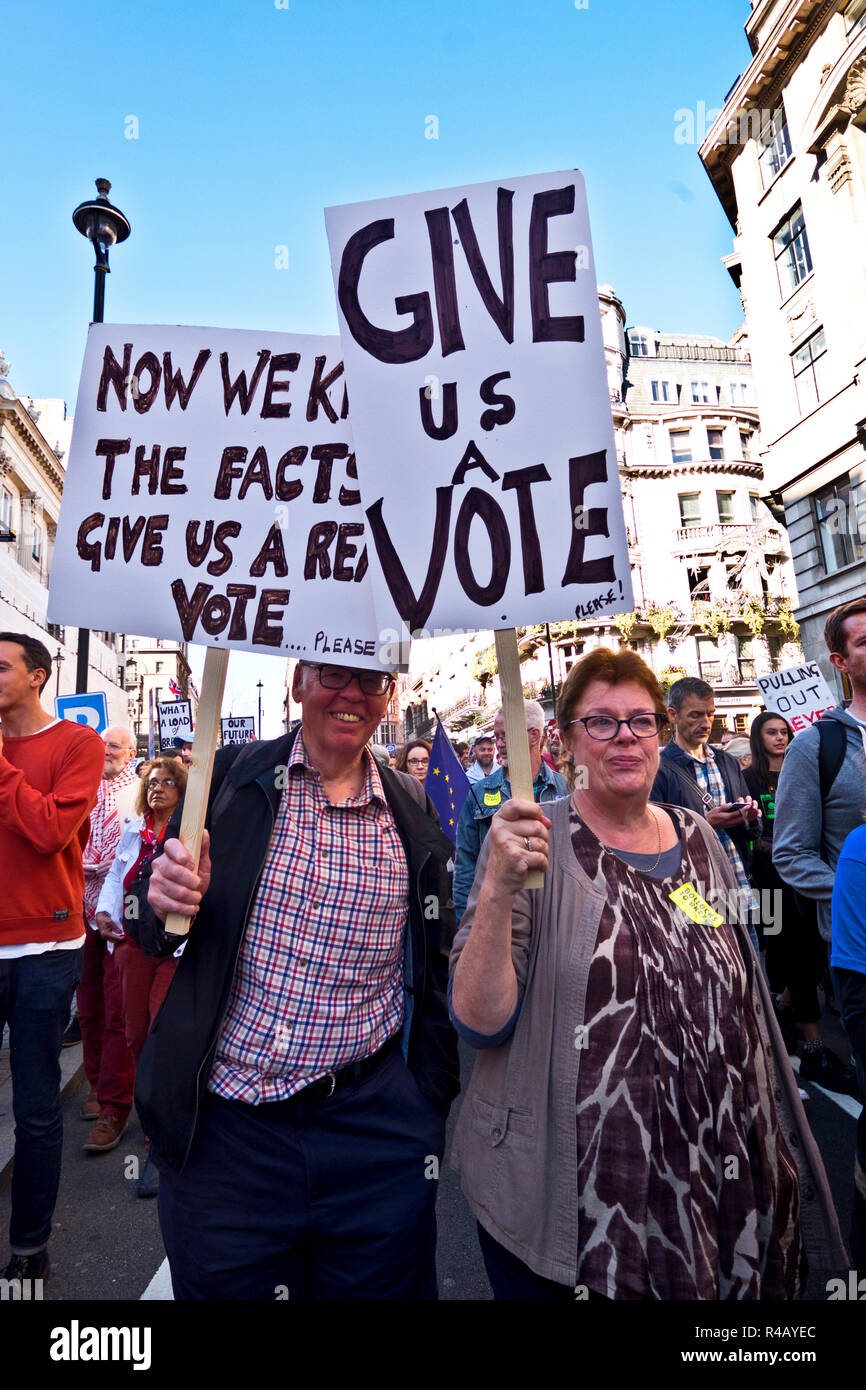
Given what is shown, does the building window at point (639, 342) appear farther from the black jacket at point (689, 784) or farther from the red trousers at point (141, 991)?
the red trousers at point (141, 991)

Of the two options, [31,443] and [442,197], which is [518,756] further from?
[31,443]

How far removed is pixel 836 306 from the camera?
738 inches

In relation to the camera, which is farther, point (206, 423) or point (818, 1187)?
point (206, 423)

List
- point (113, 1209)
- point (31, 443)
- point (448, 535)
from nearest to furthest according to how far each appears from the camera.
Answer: point (448, 535)
point (113, 1209)
point (31, 443)

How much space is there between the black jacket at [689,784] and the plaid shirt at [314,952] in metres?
2.72

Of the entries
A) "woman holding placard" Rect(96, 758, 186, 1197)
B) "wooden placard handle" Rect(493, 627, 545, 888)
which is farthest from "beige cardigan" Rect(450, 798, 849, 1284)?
"woman holding placard" Rect(96, 758, 186, 1197)

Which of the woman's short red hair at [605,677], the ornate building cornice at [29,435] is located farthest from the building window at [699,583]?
the woman's short red hair at [605,677]

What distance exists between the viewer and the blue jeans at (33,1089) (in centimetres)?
301

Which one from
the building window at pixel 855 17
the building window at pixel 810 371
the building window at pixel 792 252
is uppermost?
the building window at pixel 855 17

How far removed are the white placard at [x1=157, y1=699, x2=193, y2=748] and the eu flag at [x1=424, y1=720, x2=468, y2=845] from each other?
6.80m

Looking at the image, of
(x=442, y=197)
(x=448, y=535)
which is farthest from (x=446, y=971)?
(x=442, y=197)

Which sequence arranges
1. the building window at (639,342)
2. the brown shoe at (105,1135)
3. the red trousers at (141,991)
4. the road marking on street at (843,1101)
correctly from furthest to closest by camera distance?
the building window at (639,342) → the brown shoe at (105,1135) → the road marking on street at (843,1101) → the red trousers at (141,991)
